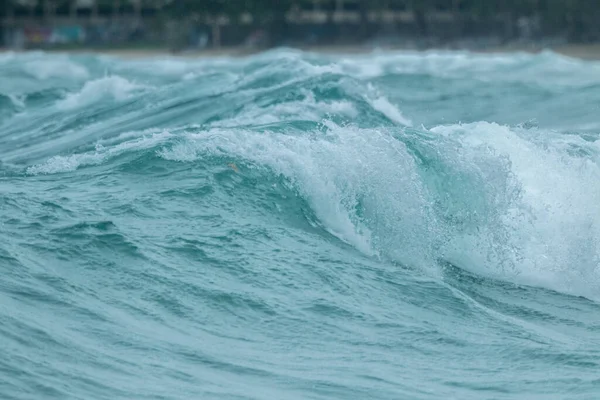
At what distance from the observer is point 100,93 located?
58.9 feet

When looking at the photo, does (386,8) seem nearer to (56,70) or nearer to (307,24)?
(307,24)

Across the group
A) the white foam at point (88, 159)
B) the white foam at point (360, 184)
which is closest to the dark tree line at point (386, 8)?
the white foam at point (88, 159)

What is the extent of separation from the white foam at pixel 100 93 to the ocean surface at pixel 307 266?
Result: 499 cm

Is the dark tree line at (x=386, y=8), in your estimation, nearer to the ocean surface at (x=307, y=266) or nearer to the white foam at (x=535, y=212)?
the ocean surface at (x=307, y=266)

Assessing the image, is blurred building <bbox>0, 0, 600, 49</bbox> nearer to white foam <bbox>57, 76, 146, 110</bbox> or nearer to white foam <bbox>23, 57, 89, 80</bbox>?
white foam <bbox>23, 57, 89, 80</bbox>

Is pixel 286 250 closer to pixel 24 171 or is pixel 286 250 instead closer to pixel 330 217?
pixel 330 217

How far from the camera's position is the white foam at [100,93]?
679 inches

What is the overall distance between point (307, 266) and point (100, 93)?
11317mm

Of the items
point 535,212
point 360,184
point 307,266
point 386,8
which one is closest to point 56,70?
point 360,184

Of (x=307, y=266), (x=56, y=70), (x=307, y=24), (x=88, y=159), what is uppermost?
(x=88, y=159)

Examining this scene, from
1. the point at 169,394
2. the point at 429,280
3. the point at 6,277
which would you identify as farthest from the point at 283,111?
the point at 169,394

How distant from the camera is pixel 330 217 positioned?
842 centimetres

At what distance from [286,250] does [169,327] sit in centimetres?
184

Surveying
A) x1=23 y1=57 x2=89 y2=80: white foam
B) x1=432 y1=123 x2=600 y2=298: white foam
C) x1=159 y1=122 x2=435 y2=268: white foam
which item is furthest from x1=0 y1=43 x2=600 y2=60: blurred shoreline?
x1=159 y1=122 x2=435 y2=268: white foam
